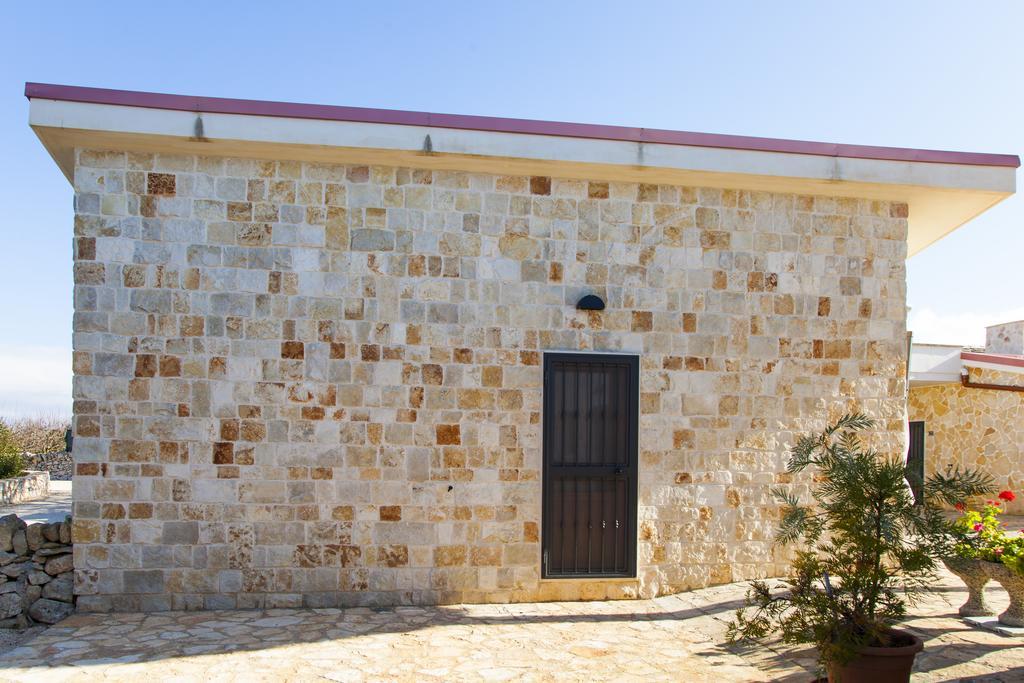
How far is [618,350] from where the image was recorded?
6.87 m

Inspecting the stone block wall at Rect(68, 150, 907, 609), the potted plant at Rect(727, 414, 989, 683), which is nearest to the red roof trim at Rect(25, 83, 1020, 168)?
the stone block wall at Rect(68, 150, 907, 609)

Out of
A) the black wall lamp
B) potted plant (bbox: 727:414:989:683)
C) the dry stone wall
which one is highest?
the black wall lamp

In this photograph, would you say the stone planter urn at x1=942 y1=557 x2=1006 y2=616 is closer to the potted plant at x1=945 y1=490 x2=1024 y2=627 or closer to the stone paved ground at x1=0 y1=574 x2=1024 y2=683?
the potted plant at x1=945 y1=490 x2=1024 y2=627

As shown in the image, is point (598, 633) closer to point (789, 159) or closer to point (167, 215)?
point (789, 159)

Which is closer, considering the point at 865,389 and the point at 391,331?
the point at 391,331

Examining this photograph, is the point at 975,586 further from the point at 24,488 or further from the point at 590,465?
the point at 24,488

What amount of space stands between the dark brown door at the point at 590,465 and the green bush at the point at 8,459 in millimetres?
12249

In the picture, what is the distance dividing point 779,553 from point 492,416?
9.48ft

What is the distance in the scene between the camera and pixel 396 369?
6598mm

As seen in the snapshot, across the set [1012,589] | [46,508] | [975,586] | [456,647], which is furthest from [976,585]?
[46,508]

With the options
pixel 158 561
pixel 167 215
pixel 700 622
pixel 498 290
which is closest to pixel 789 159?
pixel 498 290

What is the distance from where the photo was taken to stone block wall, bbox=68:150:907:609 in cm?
637

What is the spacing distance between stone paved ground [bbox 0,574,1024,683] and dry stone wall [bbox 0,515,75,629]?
283mm

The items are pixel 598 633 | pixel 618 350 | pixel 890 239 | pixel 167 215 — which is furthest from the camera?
pixel 890 239
